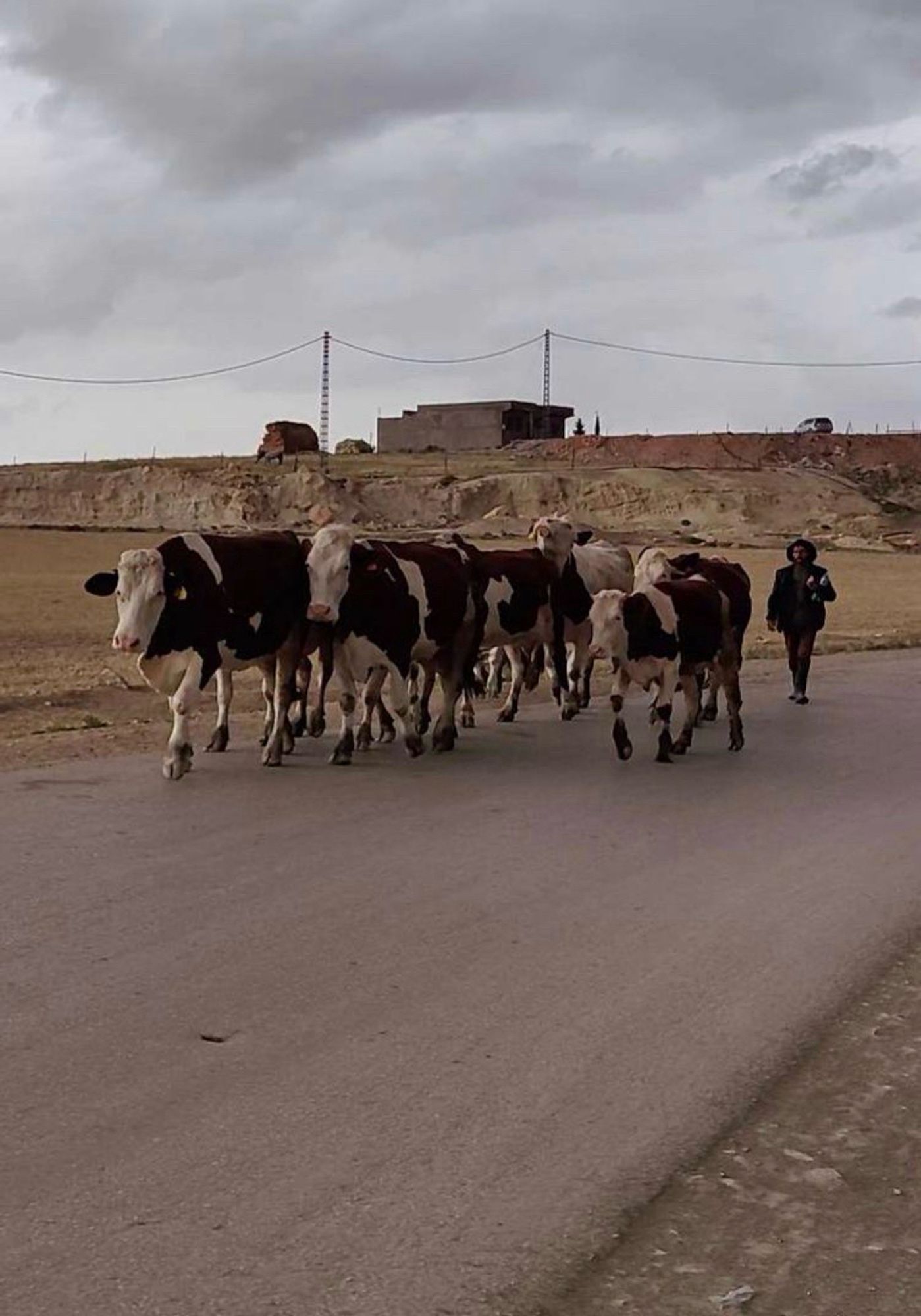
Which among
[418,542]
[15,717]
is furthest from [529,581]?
[15,717]

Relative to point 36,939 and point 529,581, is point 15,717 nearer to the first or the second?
point 529,581

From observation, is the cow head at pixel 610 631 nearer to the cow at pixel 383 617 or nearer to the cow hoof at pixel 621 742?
the cow hoof at pixel 621 742

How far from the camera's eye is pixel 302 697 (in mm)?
15555

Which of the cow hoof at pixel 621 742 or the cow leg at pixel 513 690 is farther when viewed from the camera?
the cow leg at pixel 513 690

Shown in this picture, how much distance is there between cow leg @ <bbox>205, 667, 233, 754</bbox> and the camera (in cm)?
1413

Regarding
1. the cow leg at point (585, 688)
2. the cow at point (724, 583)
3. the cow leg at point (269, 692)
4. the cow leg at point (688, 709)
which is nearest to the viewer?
the cow leg at point (269, 692)

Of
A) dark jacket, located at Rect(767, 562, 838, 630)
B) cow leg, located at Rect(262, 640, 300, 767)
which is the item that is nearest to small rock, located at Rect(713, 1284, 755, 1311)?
cow leg, located at Rect(262, 640, 300, 767)

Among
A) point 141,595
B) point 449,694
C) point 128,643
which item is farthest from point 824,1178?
point 449,694

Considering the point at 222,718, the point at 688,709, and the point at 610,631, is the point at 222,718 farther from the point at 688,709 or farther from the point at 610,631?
the point at 688,709

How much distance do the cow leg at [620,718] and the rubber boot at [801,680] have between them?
4.92 metres

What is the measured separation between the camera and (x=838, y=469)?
89.0 metres

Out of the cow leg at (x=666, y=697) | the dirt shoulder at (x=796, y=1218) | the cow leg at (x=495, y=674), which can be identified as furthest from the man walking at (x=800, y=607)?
the dirt shoulder at (x=796, y=1218)

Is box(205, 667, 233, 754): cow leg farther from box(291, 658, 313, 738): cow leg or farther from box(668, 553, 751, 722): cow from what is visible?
box(668, 553, 751, 722): cow

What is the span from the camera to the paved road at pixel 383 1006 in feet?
16.2
